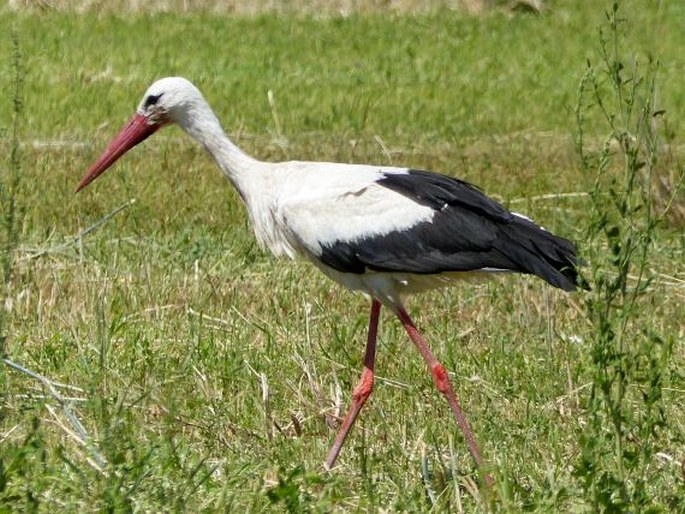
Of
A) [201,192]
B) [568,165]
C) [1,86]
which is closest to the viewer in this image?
[201,192]

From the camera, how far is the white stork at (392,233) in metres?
5.86

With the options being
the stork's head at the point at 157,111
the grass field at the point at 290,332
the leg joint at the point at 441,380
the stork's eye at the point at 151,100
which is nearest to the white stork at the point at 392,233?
the leg joint at the point at 441,380

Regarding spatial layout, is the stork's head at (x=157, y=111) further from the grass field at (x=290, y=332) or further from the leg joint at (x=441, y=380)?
the leg joint at (x=441, y=380)

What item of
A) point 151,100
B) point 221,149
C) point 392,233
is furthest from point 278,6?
point 392,233

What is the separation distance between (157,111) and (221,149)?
385 millimetres

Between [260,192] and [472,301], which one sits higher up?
[260,192]

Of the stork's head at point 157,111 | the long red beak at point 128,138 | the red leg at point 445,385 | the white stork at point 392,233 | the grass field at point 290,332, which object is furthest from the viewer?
the long red beak at point 128,138

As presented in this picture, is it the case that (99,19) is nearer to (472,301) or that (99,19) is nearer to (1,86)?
(1,86)

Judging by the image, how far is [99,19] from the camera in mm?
15398

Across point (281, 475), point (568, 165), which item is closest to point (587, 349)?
point (281, 475)

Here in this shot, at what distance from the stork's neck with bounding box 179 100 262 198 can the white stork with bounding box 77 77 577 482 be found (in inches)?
1.3

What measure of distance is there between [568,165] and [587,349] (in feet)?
14.1

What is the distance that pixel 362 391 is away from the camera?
590cm

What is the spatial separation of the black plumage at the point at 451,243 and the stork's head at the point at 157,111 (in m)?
0.90
